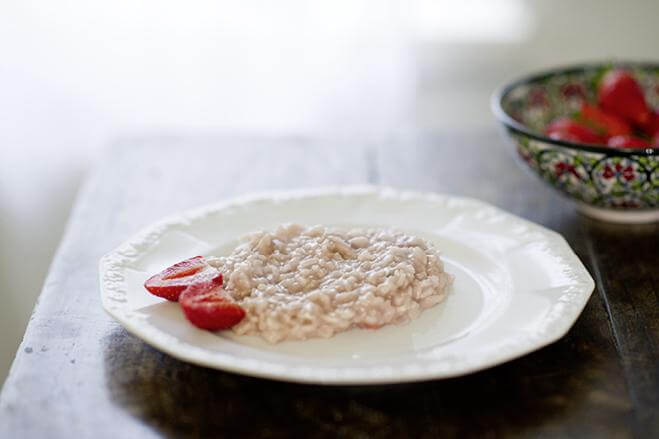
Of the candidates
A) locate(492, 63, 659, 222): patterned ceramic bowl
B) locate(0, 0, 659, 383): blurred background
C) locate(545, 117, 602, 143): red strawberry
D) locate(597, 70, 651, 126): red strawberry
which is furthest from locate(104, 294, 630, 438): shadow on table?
locate(0, 0, 659, 383): blurred background

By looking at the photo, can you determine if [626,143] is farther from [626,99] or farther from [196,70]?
[196,70]

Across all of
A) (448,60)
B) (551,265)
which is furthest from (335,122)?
(551,265)

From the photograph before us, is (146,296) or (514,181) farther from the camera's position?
(514,181)

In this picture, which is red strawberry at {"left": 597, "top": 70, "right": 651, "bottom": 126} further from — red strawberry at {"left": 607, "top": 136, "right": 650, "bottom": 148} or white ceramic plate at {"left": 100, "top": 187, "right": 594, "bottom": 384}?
white ceramic plate at {"left": 100, "top": 187, "right": 594, "bottom": 384}

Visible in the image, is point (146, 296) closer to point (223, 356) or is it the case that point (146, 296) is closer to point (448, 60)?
point (223, 356)

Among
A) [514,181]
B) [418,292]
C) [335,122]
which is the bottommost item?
[335,122]

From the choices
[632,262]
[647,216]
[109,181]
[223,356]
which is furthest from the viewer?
[109,181]
